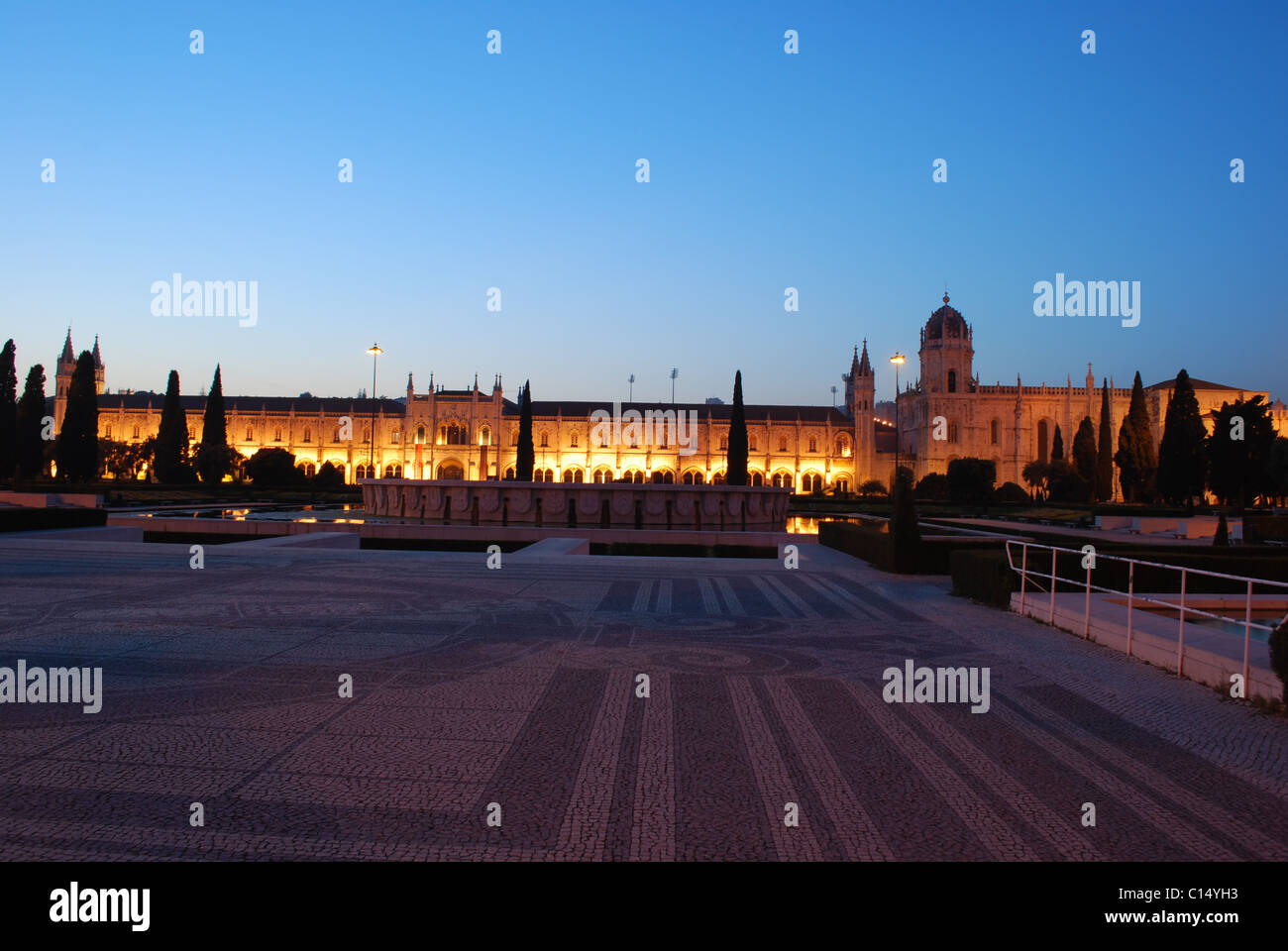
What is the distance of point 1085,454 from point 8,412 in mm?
60201

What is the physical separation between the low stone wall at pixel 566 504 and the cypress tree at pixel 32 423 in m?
27.5

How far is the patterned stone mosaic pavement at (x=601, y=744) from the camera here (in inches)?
148

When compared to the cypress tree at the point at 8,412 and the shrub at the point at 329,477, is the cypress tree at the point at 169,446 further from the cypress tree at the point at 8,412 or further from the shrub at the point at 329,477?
the cypress tree at the point at 8,412

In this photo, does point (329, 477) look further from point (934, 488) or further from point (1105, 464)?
point (1105, 464)

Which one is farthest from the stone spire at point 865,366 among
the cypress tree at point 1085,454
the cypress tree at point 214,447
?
the cypress tree at point 214,447

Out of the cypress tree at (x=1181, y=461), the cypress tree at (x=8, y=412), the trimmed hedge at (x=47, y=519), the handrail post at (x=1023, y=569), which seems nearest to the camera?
the handrail post at (x=1023, y=569)

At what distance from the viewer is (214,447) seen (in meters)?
52.9

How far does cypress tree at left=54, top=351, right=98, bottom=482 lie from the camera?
4403cm

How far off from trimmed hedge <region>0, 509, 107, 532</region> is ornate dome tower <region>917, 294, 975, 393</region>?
65.7 metres

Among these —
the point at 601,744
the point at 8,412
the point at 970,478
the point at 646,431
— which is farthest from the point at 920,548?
the point at 646,431

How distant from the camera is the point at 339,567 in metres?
14.2
